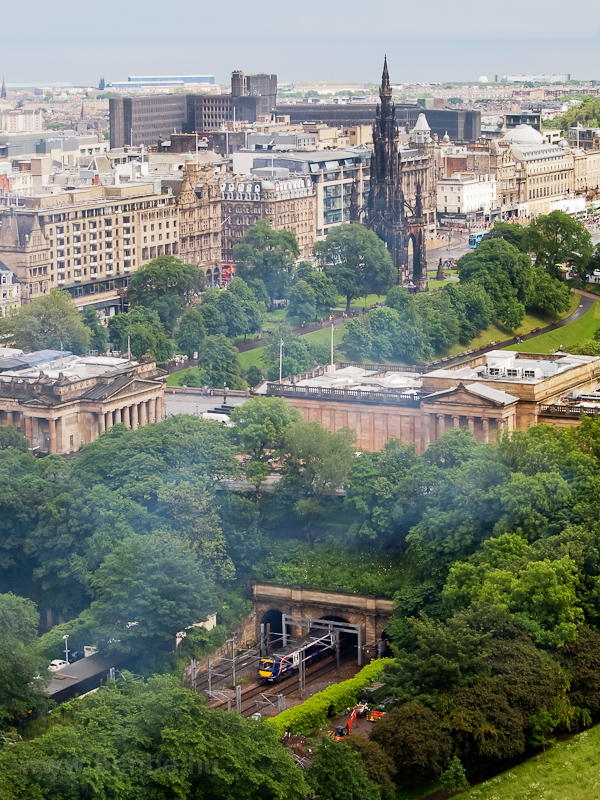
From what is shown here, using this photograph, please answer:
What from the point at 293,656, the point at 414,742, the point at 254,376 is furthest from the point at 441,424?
the point at 254,376

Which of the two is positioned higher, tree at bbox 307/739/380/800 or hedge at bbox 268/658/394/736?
tree at bbox 307/739/380/800

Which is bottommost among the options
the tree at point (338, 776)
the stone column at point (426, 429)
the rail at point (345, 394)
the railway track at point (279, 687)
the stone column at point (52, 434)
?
the railway track at point (279, 687)

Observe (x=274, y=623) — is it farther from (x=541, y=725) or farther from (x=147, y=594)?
(x=541, y=725)

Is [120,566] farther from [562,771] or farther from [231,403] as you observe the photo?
[231,403]

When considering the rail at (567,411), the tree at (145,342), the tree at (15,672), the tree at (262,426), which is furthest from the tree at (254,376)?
the tree at (15,672)

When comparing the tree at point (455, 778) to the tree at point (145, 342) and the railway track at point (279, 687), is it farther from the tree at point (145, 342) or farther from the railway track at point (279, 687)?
the tree at point (145, 342)

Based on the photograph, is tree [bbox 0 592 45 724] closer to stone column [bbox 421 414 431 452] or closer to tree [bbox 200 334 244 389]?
stone column [bbox 421 414 431 452]

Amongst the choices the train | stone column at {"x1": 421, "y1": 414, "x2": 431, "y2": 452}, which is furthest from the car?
stone column at {"x1": 421, "y1": 414, "x2": 431, "y2": 452}
